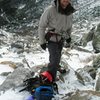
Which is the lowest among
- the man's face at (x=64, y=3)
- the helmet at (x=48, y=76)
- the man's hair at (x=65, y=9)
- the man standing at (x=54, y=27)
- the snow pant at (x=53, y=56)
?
the helmet at (x=48, y=76)

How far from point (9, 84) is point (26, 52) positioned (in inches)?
311

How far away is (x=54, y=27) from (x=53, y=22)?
139 millimetres

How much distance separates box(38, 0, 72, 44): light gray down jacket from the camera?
685cm

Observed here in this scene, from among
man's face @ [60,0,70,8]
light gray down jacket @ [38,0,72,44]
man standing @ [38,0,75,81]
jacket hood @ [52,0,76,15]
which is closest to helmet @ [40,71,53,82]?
man standing @ [38,0,75,81]

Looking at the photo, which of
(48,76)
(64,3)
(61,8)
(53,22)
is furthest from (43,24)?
(48,76)

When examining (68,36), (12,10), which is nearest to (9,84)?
(68,36)

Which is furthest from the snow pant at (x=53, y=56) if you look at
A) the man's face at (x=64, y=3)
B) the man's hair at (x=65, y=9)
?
the man's face at (x=64, y=3)

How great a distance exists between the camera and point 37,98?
651cm

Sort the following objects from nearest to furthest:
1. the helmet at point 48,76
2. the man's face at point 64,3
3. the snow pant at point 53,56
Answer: the man's face at point 64,3 → the helmet at point 48,76 → the snow pant at point 53,56

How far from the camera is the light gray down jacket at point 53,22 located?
Result: 270 inches

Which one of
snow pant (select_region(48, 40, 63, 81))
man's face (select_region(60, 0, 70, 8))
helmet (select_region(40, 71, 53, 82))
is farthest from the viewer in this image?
snow pant (select_region(48, 40, 63, 81))

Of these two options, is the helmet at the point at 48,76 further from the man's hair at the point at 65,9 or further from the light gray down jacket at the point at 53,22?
the man's hair at the point at 65,9

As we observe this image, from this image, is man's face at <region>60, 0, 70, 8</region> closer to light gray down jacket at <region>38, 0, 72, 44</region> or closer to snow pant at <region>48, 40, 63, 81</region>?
light gray down jacket at <region>38, 0, 72, 44</region>

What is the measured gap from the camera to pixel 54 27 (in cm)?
706
